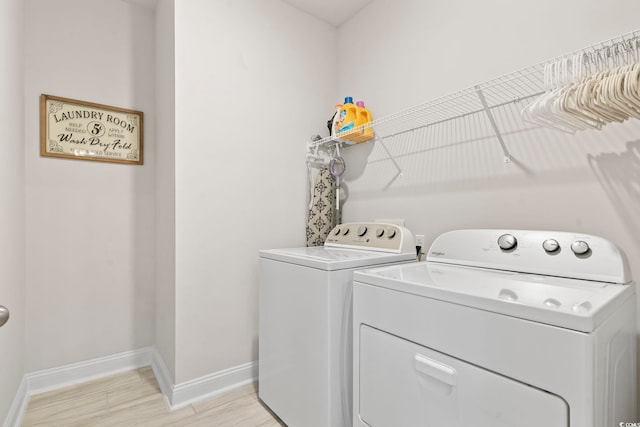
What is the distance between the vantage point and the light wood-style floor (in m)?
1.52

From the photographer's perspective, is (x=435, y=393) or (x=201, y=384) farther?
(x=201, y=384)

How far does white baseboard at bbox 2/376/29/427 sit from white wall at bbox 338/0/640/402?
2036 mm

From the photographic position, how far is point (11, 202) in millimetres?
1394

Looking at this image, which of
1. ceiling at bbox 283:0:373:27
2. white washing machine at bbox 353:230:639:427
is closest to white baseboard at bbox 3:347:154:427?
white washing machine at bbox 353:230:639:427

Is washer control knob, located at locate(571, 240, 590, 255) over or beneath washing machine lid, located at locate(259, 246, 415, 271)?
over

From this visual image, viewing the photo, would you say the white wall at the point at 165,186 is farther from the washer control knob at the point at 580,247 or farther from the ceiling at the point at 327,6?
the washer control knob at the point at 580,247

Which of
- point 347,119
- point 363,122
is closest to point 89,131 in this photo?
point 347,119

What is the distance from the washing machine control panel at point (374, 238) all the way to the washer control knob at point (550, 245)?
590mm

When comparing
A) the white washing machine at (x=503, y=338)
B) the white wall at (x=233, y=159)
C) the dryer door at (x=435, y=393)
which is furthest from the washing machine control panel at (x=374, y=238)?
the dryer door at (x=435, y=393)

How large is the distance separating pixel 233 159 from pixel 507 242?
1.49 m

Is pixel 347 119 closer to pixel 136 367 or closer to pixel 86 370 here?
Result: pixel 136 367

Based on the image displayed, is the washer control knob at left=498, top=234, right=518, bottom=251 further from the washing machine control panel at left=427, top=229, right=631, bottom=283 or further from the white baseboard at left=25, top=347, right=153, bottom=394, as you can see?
the white baseboard at left=25, top=347, right=153, bottom=394

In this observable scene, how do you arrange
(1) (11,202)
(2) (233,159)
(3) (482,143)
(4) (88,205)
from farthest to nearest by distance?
(4) (88,205)
(2) (233,159)
(3) (482,143)
(1) (11,202)

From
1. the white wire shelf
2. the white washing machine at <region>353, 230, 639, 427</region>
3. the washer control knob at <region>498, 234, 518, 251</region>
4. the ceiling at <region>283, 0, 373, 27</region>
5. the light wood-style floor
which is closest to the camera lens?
the white washing machine at <region>353, 230, 639, 427</region>
